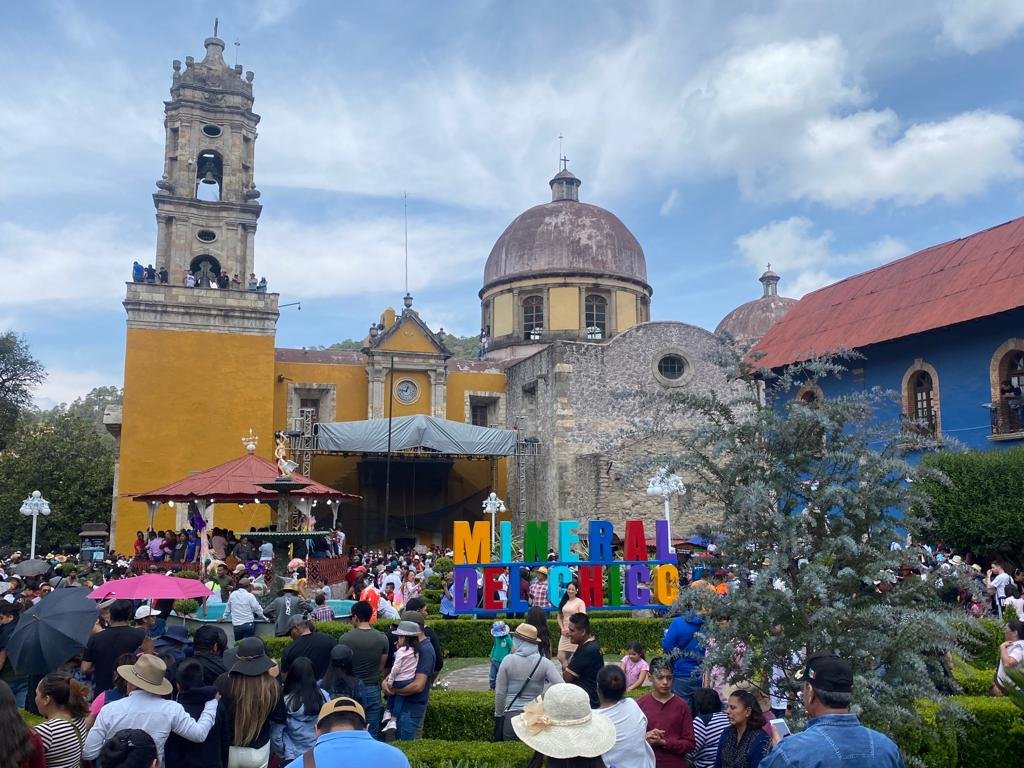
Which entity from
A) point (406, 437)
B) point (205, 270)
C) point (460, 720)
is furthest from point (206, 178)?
point (460, 720)

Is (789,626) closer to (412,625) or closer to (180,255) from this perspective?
(412,625)

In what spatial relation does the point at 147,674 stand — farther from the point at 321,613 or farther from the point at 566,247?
the point at 566,247

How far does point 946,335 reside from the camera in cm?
2136

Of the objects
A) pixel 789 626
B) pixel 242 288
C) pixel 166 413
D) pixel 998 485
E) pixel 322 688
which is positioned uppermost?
pixel 242 288

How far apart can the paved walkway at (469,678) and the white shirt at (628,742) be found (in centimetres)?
671

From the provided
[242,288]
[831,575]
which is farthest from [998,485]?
[242,288]

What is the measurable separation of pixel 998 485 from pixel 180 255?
24.4 metres

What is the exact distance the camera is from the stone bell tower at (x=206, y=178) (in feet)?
98.2

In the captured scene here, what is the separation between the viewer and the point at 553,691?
14.1ft

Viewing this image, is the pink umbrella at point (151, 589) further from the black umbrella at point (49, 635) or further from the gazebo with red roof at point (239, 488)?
the gazebo with red roof at point (239, 488)

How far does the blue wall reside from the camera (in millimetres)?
20109

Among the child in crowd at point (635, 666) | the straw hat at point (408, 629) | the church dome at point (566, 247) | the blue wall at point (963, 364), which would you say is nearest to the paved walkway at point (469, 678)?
the child in crowd at point (635, 666)

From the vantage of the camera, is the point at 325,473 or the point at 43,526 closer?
the point at 325,473

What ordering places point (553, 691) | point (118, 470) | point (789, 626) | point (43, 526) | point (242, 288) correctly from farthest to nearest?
1. point (43, 526)
2. point (242, 288)
3. point (118, 470)
4. point (789, 626)
5. point (553, 691)
